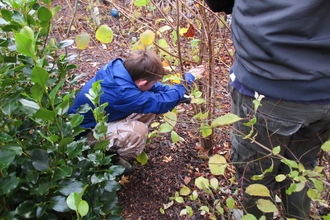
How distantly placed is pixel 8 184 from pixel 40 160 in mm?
120

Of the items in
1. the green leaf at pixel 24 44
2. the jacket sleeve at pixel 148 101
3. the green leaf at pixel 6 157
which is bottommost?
the jacket sleeve at pixel 148 101

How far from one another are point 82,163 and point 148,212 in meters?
0.93

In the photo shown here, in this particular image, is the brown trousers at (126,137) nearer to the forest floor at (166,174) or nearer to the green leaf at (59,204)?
the forest floor at (166,174)

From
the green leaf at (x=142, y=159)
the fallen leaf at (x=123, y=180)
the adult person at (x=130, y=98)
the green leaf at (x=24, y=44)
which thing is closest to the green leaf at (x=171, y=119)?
the adult person at (x=130, y=98)

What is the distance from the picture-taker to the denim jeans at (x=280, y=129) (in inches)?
43.9

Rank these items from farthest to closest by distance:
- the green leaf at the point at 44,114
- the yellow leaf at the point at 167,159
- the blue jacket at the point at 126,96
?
the yellow leaf at the point at 167,159, the blue jacket at the point at 126,96, the green leaf at the point at 44,114

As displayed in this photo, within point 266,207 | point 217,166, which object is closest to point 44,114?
point 217,166

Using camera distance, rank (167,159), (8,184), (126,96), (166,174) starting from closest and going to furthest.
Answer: (8,184) → (126,96) → (166,174) → (167,159)

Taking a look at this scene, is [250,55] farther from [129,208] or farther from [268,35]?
[129,208]

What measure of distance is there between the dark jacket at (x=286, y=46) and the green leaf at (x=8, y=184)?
3.15 ft

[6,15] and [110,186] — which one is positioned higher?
[6,15]

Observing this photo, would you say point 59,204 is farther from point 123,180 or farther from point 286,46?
point 123,180

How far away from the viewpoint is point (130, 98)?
1.85 meters

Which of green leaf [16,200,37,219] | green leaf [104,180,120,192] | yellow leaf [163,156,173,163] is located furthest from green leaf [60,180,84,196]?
yellow leaf [163,156,173,163]
